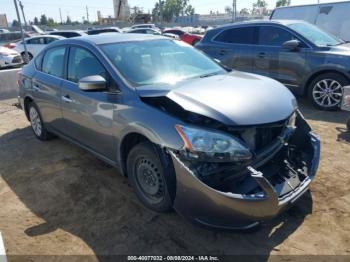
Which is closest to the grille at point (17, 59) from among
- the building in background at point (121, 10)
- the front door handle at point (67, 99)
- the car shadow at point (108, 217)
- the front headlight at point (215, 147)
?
the car shadow at point (108, 217)

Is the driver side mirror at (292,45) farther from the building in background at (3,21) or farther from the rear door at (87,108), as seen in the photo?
the building in background at (3,21)

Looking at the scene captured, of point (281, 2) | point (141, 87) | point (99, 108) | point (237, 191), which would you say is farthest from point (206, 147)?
point (281, 2)

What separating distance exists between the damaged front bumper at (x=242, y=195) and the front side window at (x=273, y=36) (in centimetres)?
471

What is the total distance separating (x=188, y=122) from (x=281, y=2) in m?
112

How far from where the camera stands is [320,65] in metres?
6.45

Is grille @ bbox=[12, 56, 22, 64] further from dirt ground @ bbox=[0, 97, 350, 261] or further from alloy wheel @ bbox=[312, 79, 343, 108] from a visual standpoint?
alloy wheel @ bbox=[312, 79, 343, 108]

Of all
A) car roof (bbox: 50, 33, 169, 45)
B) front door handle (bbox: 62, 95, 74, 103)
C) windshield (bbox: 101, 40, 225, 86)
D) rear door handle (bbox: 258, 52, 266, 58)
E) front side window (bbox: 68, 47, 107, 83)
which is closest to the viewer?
windshield (bbox: 101, 40, 225, 86)

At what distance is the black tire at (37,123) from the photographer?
5.38 metres

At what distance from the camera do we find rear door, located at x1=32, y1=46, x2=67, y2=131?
4527mm

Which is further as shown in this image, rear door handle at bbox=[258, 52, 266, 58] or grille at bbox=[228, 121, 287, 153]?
rear door handle at bbox=[258, 52, 266, 58]

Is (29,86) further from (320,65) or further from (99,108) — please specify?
(320,65)

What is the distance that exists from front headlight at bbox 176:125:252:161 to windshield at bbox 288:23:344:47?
4.96 metres

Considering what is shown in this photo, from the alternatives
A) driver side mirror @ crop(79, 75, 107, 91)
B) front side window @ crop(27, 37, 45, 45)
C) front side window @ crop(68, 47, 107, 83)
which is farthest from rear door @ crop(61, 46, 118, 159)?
front side window @ crop(27, 37, 45, 45)

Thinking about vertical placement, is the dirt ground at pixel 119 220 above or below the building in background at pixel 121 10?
below
